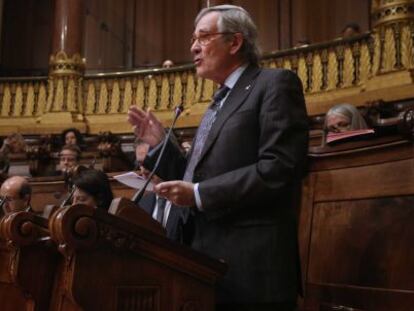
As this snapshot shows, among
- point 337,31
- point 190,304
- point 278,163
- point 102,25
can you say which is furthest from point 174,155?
point 102,25

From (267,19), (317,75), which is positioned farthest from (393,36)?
(267,19)

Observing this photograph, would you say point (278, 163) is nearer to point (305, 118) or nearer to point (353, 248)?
point (305, 118)

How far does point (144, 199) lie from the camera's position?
2.58 m

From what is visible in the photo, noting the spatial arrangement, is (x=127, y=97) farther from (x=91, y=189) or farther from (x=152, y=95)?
(x=91, y=189)

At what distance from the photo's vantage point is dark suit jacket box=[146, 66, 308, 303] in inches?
51.6

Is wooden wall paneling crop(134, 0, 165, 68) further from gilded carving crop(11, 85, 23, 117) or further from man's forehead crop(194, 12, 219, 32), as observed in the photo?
man's forehead crop(194, 12, 219, 32)

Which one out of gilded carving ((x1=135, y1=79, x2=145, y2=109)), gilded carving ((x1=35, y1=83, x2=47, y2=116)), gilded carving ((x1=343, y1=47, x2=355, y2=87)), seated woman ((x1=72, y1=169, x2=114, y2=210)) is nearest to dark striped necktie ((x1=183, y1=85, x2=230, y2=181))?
seated woman ((x1=72, y1=169, x2=114, y2=210))

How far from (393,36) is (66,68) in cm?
399

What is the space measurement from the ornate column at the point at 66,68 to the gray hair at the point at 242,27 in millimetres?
5670

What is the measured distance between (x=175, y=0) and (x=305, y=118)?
329 inches

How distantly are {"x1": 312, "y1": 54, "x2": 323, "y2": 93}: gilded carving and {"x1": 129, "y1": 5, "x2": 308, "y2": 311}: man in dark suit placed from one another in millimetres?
4408

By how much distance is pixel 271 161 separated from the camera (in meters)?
1.31

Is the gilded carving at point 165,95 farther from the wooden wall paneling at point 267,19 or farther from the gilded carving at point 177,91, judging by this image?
the wooden wall paneling at point 267,19

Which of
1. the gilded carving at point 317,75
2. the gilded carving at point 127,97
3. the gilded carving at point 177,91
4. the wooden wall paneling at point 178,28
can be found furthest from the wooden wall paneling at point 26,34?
the gilded carving at point 317,75
